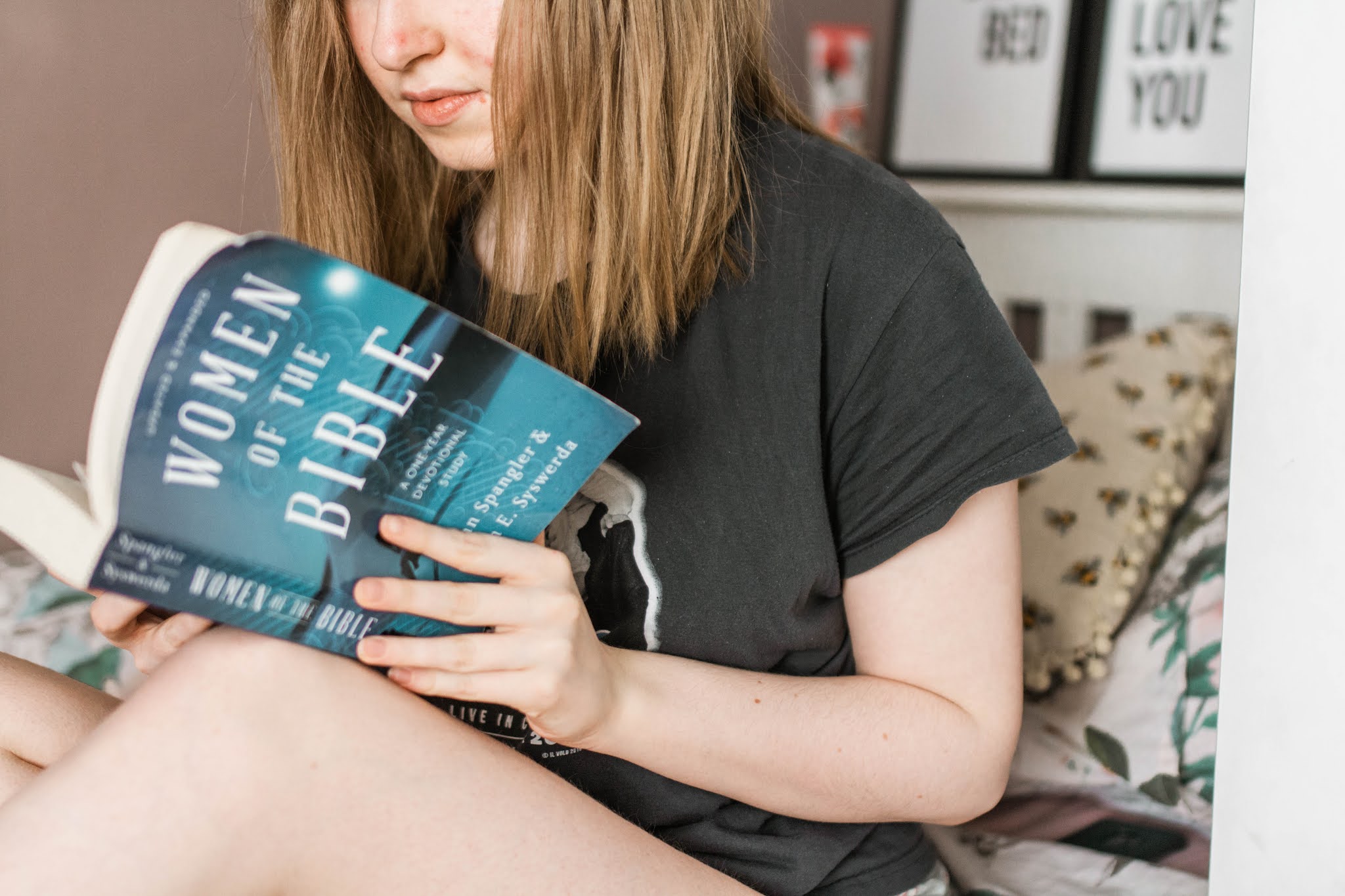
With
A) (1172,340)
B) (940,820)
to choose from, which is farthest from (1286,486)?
(1172,340)

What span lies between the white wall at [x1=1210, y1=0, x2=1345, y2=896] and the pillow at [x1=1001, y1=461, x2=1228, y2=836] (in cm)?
40

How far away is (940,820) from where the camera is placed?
0.73 meters

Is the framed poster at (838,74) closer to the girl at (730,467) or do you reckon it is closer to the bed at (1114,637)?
the bed at (1114,637)

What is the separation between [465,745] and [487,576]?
0.30 feet

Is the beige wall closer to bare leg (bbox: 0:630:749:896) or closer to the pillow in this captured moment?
bare leg (bbox: 0:630:749:896)

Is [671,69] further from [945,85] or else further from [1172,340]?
[945,85]

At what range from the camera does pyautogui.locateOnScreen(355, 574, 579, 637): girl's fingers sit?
20.1 inches

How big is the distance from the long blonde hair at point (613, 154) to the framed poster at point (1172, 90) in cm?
87

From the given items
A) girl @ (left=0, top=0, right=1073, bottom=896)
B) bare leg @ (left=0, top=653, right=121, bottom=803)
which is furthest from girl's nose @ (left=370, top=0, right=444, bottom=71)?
bare leg @ (left=0, top=653, right=121, bottom=803)

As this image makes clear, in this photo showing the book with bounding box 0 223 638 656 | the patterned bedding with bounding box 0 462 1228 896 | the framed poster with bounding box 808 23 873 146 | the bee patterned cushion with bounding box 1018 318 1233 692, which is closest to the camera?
the book with bounding box 0 223 638 656

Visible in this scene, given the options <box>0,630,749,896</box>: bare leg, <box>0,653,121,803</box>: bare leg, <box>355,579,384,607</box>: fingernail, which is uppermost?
<box>355,579,384,607</box>: fingernail

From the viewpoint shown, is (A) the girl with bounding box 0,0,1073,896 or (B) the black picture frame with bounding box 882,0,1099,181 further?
(B) the black picture frame with bounding box 882,0,1099,181

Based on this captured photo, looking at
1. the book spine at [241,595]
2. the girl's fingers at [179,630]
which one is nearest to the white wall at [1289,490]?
the book spine at [241,595]

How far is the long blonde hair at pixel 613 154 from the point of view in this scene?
667 mm
